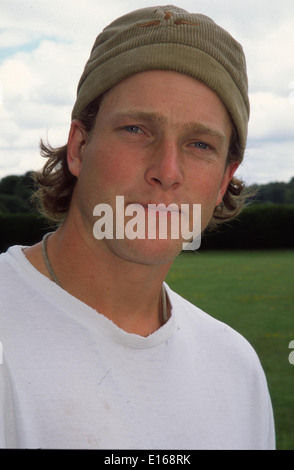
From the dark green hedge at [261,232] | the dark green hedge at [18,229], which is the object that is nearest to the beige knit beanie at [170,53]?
the dark green hedge at [261,232]

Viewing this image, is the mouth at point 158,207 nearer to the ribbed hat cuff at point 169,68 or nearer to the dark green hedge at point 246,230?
the ribbed hat cuff at point 169,68

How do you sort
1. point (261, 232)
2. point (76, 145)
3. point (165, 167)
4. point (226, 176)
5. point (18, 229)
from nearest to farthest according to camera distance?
point (165, 167)
point (76, 145)
point (226, 176)
point (261, 232)
point (18, 229)

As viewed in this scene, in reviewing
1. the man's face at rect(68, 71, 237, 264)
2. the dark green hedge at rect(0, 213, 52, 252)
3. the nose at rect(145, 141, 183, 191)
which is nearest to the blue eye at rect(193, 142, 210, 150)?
the man's face at rect(68, 71, 237, 264)

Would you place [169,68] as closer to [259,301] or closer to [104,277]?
[104,277]

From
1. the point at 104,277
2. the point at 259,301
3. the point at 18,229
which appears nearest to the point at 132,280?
the point at 104,277

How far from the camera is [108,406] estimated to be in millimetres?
1994

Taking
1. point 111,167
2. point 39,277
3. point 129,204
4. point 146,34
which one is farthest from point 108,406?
point 146,34

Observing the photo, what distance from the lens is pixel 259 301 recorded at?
14711 mm

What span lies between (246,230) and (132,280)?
31744 mm

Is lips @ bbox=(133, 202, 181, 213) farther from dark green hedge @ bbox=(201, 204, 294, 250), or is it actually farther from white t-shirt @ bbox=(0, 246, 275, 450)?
dark green hedge @ bbox=(201, 204, 294, 250)

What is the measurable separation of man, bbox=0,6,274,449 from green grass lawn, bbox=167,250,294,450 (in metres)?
2.27

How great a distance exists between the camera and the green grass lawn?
7.68m

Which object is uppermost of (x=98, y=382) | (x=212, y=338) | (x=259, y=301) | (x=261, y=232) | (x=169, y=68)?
(x=261, y=232)
